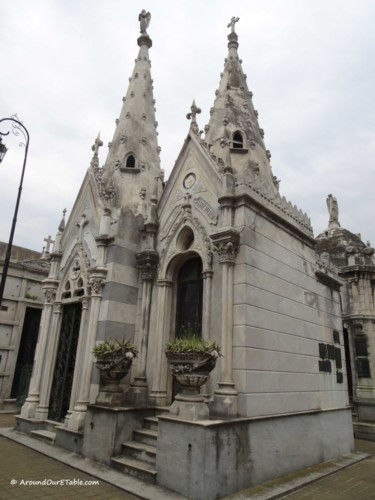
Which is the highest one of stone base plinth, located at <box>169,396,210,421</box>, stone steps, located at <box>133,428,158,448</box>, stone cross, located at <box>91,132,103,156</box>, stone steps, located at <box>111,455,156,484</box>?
stone cross, located at <box>91,132,103,156</box>

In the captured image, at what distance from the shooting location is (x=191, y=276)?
1110 cm

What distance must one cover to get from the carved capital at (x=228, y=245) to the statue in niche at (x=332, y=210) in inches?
620

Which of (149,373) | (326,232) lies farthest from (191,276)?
(326,232)

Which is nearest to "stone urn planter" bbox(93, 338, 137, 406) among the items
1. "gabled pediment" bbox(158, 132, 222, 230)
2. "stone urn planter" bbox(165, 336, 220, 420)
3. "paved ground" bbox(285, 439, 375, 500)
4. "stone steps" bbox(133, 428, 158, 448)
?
"stone steps" bbox(133, 428, 158, 448)

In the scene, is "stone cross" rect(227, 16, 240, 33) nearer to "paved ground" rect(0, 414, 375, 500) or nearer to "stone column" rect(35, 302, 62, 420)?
"stone column" rect(35, 302, 62, 420)

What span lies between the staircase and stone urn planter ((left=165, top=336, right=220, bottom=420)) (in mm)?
1402

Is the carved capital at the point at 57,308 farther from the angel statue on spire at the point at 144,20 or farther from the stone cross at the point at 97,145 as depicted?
the angel statue on spire at the point at 144,20

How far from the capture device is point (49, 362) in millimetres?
12570

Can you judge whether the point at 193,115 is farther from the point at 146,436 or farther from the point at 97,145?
the point at 146,436

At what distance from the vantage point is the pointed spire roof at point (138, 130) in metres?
14.4

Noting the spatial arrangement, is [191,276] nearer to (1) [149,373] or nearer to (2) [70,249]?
(1) [149,373]

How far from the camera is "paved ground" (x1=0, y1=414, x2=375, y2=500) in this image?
7000mm

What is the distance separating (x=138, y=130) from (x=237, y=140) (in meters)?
4.18

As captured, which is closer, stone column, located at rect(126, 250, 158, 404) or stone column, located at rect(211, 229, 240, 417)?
stone column, located at rect(211, 229, 240, 417)
